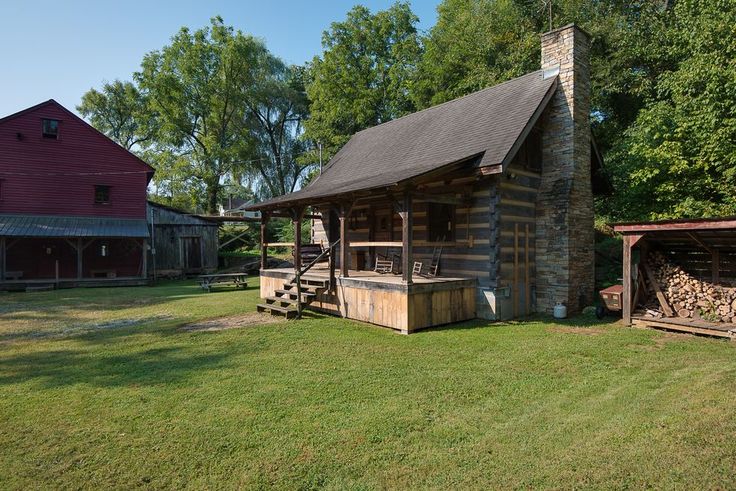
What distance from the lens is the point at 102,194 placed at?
22.9 meters

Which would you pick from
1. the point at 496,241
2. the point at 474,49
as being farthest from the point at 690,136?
the point at 474,49

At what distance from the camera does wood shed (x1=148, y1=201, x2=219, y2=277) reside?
24266 millimetres

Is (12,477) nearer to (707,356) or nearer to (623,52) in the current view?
(707,356)

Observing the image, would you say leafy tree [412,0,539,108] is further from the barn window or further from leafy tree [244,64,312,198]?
leafy tree [244,64,312,198]

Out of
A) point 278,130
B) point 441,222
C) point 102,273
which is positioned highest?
point 278,130

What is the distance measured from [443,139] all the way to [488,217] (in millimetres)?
3707

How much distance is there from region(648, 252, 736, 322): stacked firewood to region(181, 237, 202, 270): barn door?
23.0 metres

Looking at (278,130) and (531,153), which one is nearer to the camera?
(531,153)

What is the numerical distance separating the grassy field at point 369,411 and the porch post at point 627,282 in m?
1.15

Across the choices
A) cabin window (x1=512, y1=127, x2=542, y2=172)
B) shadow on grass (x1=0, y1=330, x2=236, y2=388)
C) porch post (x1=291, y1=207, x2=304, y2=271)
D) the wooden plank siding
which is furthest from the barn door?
cabin window (x1=512, y1=127, x2=542, y2=172)

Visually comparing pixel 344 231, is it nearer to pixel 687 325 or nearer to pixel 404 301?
pixel 404 301

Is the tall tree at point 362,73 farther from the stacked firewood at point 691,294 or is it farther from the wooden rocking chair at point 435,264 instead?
the stacked firewood at point 691,294

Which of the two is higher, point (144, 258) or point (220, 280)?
point (144, 258)

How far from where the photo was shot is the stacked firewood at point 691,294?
29.1ft
